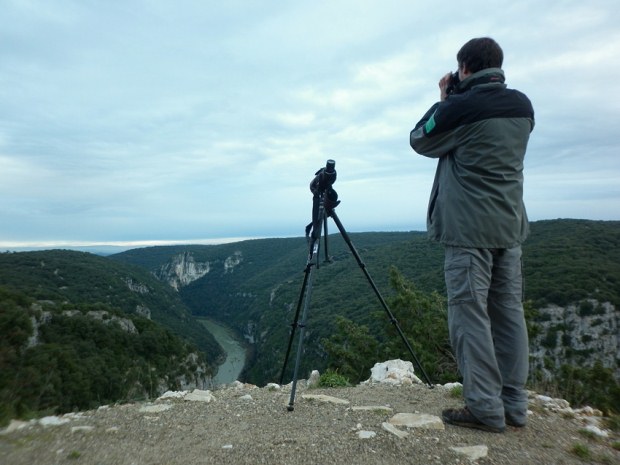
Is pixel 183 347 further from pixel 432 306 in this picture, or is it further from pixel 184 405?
pixel 184 405

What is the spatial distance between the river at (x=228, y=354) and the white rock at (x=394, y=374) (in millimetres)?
46691

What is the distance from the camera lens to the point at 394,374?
4527 millimetres

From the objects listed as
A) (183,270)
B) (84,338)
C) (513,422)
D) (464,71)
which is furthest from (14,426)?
(183,270)

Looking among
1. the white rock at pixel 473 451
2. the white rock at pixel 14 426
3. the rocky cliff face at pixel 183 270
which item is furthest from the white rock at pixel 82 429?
the rocky cliff face at pixel 183 270

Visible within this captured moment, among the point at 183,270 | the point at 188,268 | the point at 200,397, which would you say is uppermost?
the point at 200,397

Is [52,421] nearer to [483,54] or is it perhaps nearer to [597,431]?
[597,431]

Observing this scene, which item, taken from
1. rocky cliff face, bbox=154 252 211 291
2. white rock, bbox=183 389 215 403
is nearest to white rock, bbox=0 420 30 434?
white rock, bbox=183 389 215 403

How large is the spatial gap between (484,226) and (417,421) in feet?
4.81

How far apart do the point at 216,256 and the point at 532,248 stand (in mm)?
110755

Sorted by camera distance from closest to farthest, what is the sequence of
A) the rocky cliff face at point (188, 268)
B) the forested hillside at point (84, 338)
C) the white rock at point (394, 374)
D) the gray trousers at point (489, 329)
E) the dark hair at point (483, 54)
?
the gray trousers at point (489, 329)
the dark hair at point (483, 54)
the forested hillside at point (84, 338)
the white rock at point (394, 374)
the rocky cliff face at point (188, 268)

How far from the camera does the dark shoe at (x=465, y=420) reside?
8.25ft

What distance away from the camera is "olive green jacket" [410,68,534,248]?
2.50m

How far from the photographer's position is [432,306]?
516 inches

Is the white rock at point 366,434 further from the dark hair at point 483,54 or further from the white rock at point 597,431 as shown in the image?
the dark hair at point 483,54
